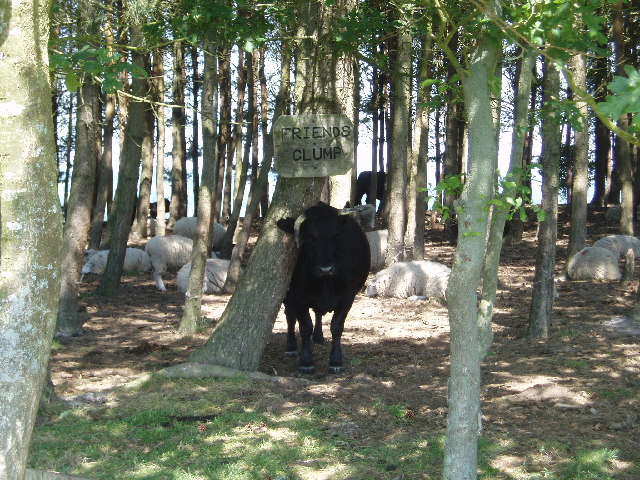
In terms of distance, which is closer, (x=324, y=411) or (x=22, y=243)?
(x=22, y=243)

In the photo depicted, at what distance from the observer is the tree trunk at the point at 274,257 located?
8367 millimetres

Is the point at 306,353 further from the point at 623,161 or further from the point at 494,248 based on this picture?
the point at 623,161

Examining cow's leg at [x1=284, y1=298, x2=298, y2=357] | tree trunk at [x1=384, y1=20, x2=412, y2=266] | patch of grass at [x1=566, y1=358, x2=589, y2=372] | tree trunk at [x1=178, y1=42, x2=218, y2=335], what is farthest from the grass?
tree trunk at [x1=384, y1=20, x2=412, y2=266]

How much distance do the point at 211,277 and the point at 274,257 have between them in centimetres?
812

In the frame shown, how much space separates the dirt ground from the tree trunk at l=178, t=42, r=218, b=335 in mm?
413

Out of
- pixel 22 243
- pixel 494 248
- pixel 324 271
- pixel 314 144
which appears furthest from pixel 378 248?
pixel 22 243

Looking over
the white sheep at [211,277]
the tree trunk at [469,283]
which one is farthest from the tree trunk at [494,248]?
the white sheep at [211,277]

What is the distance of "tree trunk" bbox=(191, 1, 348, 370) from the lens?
8367mm

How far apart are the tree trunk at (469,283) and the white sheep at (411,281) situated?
989 centimetres

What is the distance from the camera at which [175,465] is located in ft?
18.0

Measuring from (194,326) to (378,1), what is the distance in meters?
7.26

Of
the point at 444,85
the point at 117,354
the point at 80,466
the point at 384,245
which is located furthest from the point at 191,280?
the point at 384,245

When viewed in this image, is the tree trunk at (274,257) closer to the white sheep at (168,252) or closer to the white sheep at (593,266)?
the white sheep at (593,266)

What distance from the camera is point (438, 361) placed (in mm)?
9281
